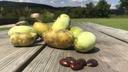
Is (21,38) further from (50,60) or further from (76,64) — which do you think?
(76,64)

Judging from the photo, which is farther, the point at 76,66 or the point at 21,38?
the point at 21,38

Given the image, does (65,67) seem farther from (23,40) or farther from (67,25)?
(67,25)

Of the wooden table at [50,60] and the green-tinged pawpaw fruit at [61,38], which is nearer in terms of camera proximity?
the wooden table at [50,60]

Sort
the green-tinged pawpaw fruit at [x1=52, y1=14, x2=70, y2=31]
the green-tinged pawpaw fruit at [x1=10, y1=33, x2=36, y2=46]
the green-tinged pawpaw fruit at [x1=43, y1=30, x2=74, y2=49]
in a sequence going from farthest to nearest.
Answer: the green-tinged pawpaw fruit at [x1=52, y1=14, x2=70, y2=31], the green-tinged pawpaw fruit at [x1=10, y1=33, x2=36, y2=46], the green-tinged pawpaw fruit at [x1=43, y1=30, x2=74, y2=49]

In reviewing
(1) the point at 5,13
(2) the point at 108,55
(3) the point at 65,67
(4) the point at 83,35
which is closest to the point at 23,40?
(4) the point at 83,35

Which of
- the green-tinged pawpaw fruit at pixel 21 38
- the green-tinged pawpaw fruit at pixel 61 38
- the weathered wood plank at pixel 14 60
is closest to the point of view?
the weathered wood plank at pixel 14 60

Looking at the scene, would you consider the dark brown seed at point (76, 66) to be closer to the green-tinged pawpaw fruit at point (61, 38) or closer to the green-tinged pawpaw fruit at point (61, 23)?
the green-tinged pawpaw fruit at point (61, 38)

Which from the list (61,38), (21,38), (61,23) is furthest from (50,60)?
(61,23)

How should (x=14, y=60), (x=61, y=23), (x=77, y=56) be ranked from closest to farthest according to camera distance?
(x=14, y=60)
(x=77, y=56)
(x=61, y=23)

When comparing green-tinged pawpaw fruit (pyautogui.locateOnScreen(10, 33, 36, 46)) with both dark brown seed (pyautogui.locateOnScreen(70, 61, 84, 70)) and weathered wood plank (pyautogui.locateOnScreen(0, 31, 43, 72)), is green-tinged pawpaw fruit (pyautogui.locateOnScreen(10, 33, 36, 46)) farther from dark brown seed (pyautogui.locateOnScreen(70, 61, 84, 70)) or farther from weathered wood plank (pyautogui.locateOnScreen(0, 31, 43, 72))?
dark brown seed (pyautogui.locateOnScreen(70, 61, 84, 70))

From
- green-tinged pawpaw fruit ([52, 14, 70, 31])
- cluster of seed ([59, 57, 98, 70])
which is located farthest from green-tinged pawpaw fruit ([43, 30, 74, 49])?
cluster of seed ([59, 57, 98, 70])

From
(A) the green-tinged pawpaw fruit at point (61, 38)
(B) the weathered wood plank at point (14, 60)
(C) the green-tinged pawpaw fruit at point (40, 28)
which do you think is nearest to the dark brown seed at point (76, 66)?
(B) the weathered wood plank at point (14, 60)

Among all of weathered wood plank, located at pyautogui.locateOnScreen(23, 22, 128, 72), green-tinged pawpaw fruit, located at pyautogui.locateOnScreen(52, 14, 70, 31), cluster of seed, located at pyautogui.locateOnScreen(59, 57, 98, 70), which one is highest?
green-tinged pawpaw fruit, located at pyautogui.locateOnScreen(52, 14, 70, 31)

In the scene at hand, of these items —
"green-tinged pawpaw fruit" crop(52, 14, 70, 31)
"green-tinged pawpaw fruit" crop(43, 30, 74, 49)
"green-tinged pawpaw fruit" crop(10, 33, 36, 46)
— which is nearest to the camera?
"green-tinged pawpaw fruit" crop(43, 30, 74, 49)
